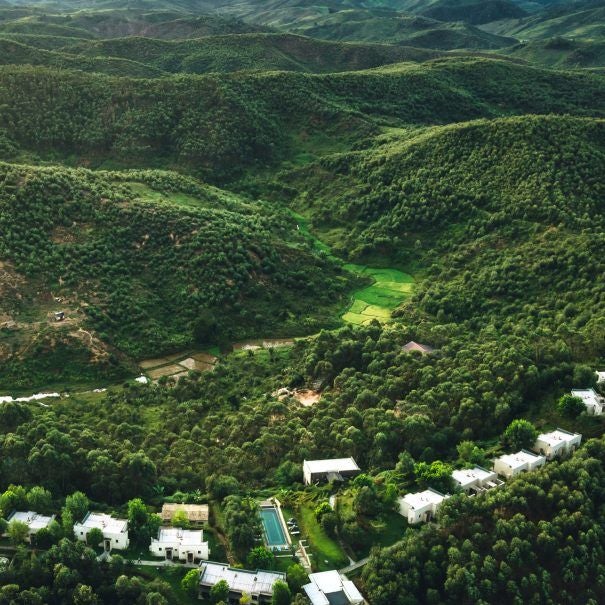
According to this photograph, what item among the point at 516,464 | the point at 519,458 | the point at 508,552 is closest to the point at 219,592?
the point at 508,552

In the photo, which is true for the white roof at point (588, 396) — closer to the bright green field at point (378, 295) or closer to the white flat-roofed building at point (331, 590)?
the white flat-roofed building at point (331, 590)

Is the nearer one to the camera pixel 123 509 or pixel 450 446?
pixel 123 509

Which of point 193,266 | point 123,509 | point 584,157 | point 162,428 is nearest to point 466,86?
point 584,157

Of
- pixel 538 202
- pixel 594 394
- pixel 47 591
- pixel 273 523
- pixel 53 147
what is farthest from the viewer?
pixel 53 147

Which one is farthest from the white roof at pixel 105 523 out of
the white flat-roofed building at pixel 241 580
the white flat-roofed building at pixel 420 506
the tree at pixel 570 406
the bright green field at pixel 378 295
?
the bright green field at pixel 378 295

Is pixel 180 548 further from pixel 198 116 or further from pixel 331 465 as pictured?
pixel 198 116

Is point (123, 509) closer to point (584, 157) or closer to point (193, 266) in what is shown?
point (193, 266)
